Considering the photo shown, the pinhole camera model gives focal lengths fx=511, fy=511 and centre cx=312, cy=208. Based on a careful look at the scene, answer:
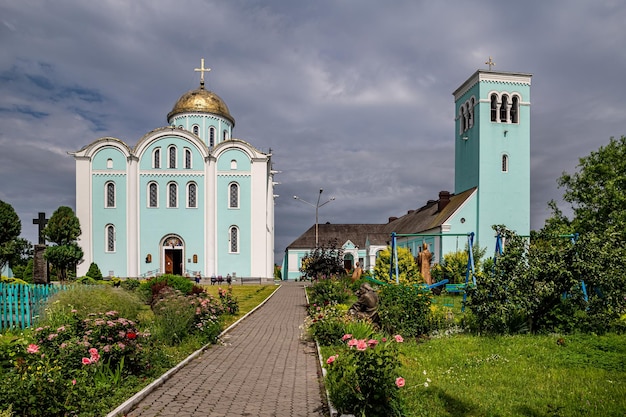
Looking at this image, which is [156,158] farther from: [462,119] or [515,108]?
[515,108]

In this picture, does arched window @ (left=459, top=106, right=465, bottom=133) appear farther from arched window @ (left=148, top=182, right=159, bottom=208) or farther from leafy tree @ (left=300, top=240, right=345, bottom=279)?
arched window @ (left=148, top=182, right=159, bottom=208)

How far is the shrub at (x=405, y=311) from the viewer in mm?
11086

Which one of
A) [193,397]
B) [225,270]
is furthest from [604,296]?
[225,270]

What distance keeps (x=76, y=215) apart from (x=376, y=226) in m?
37.9

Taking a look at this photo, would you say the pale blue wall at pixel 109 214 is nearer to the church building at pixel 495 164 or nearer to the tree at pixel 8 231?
the tree at pixel 8 231

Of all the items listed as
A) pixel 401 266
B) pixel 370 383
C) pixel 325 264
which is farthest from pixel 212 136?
pixel 370 383

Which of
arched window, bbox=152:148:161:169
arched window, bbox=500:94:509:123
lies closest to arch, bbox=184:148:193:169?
arched window, bbox=152:148:161:169

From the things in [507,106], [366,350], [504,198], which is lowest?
Answer: [366,350]

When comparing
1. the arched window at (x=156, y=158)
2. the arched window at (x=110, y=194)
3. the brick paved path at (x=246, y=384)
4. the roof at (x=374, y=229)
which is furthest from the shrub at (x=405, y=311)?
the arched window at (x=110, y=194)

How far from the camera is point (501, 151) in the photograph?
1502 inches

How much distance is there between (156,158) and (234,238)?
9.13m

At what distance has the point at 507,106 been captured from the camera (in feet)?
126

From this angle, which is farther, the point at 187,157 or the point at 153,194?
the point at 187,157

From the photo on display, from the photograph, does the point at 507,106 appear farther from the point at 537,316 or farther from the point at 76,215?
the point at 76,215
